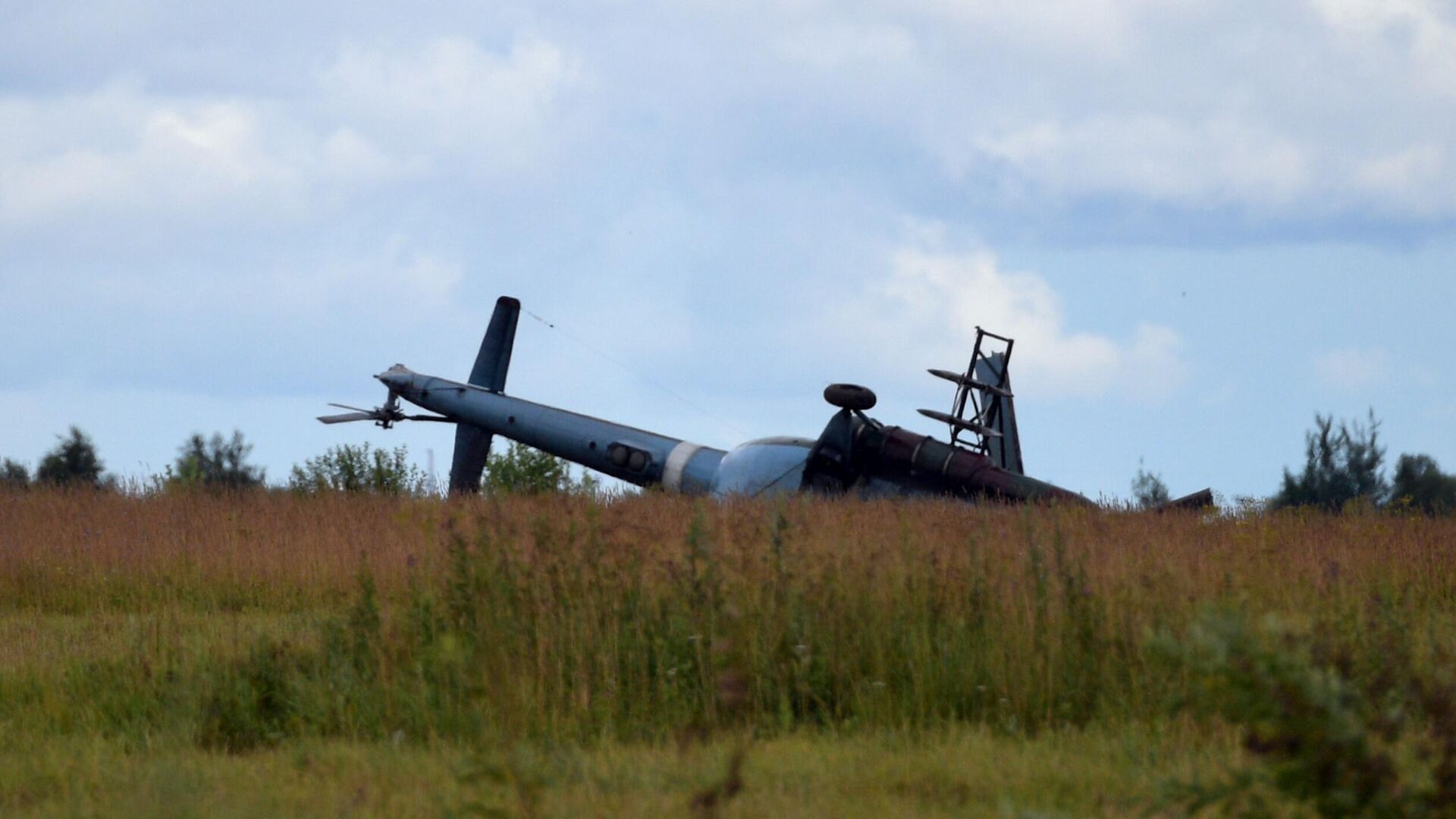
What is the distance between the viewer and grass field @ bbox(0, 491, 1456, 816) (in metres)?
4.12

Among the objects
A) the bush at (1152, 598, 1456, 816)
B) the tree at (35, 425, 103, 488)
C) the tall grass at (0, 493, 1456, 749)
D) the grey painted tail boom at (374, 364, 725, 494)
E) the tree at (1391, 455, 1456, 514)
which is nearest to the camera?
the bush at (1152, 598, 1456, 816)

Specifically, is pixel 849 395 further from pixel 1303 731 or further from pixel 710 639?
pixel 1303 731

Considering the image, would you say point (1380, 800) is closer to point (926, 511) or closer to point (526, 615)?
point (526, 615)

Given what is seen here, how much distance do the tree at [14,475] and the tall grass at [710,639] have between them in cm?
1147

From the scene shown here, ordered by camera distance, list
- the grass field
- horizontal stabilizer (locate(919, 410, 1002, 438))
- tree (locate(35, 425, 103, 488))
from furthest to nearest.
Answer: tree (locate(35, 425, 103, 488)), horizontal stabilizer (locate(919, 410, 1002, 438)), the grass field

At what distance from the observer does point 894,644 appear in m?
6.62

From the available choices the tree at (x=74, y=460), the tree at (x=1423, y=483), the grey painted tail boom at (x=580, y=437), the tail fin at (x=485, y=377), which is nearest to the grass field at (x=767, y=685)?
the grey painted tail boom at (x=580, y=437)

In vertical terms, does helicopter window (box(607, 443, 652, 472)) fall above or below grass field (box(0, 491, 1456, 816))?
above

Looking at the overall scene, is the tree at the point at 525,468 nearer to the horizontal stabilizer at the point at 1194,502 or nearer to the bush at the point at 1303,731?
the horizontal stabilizer at the point at 1194,502

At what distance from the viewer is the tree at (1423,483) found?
97.5 ft

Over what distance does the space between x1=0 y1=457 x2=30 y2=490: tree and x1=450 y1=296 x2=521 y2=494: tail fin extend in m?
6.35

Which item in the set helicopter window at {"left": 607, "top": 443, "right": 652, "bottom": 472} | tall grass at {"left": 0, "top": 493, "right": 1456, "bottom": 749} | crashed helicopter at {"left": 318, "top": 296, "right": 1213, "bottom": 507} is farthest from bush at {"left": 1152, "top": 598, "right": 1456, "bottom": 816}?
helicopter window at {"left": 607, "top": 443, "right": 652, "bottom": 472}

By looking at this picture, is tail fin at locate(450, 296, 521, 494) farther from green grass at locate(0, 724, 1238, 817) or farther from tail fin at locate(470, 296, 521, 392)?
green grass at locate(0, 724, 1238, 817)

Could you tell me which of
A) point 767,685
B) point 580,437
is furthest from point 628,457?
point 767,685
